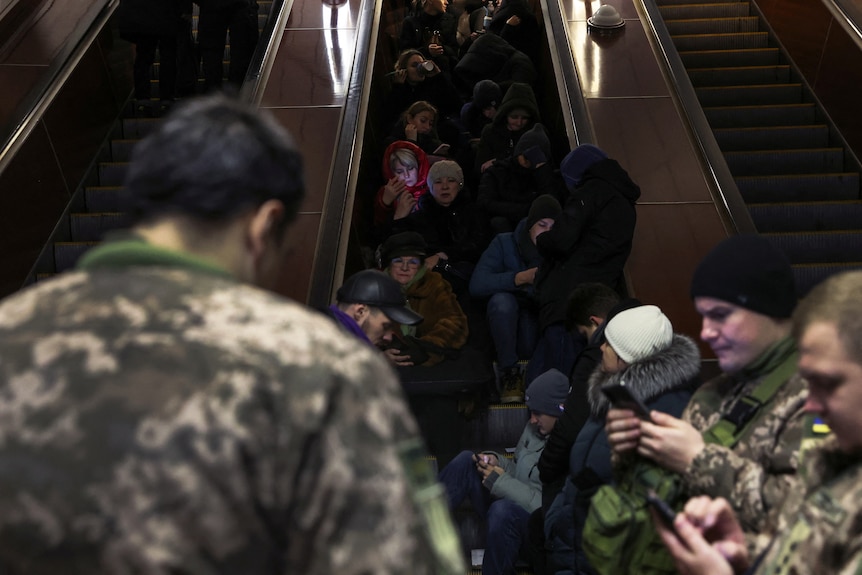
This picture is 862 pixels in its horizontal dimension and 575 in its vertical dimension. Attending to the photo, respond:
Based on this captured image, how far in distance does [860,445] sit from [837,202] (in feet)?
20.0

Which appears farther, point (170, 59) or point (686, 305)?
point (170, 59)

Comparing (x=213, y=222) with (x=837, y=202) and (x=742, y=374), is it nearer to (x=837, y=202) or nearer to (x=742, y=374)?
(x=742, y=374)

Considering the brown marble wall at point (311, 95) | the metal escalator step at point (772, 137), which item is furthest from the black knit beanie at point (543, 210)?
the metal escalator step at point (772, 137)

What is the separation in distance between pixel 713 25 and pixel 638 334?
722 centimetres

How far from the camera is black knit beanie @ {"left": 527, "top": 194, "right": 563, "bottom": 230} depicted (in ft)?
21.3

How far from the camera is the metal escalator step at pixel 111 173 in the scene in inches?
319

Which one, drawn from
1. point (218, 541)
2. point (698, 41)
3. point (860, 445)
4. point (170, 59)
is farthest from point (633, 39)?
point (218, 541)

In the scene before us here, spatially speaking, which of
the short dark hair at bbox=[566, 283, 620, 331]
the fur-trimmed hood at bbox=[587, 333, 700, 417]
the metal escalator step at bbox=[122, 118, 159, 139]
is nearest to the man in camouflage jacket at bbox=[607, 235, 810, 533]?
the fur-trimmed hood at bbox=[587, 333, 700, 417]

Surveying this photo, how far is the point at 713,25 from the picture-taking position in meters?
10.1

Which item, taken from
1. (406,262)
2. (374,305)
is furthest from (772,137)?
(374,305)

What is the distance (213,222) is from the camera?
4.87ft

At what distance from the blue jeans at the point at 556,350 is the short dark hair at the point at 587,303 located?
732 millimetres

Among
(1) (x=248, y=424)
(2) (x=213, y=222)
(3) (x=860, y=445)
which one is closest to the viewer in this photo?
(1) (x=248, y=424)

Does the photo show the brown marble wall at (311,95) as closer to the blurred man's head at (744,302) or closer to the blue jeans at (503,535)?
the blue jeans at (503,535)
